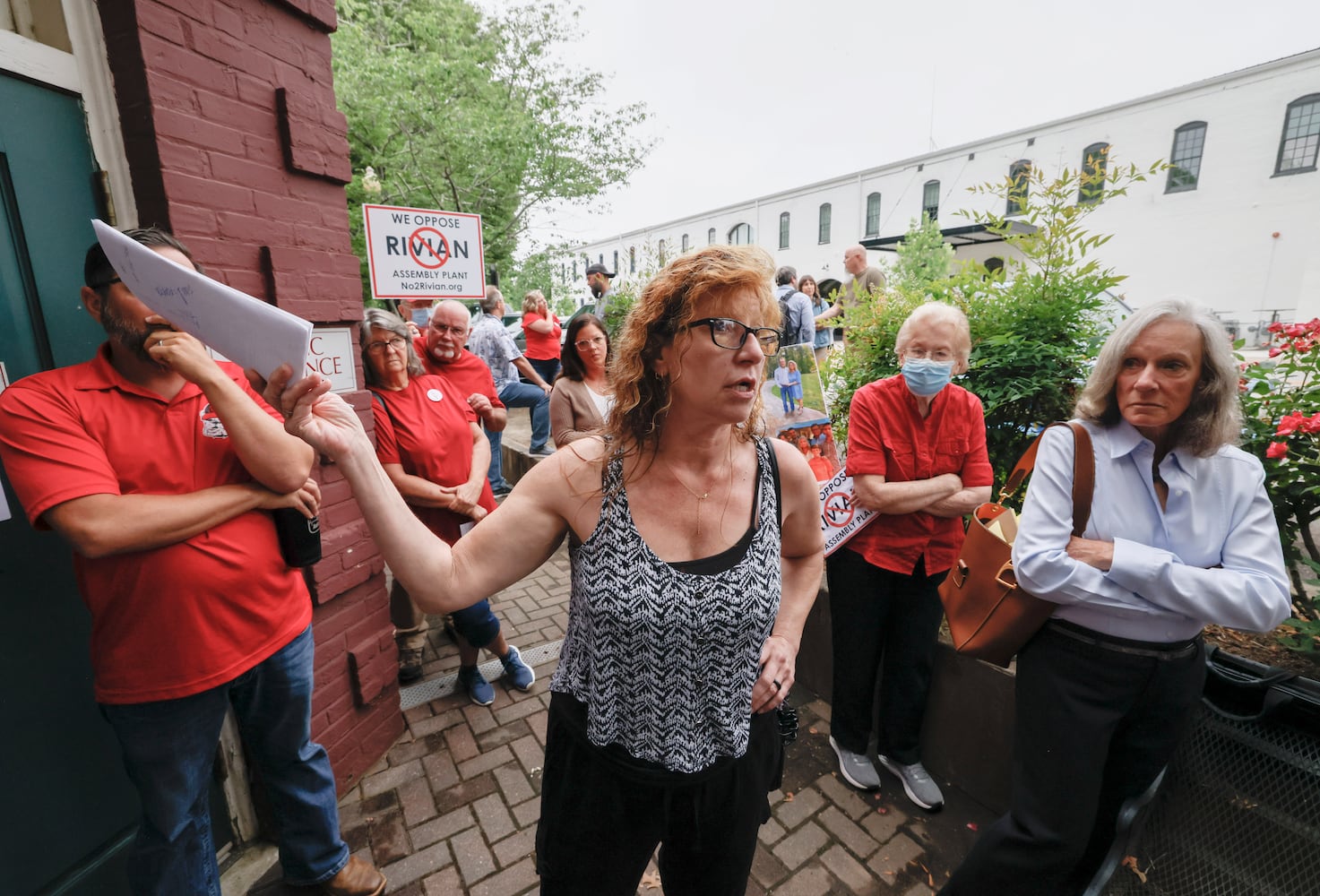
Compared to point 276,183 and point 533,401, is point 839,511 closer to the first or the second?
point 276,183

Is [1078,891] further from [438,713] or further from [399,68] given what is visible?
[399,68]

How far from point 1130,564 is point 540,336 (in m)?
7.97

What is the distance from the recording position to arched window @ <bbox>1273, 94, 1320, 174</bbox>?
Answer: 19562 mm

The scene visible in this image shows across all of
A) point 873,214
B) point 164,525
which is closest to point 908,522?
point 164,525

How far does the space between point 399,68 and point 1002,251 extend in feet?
44.9

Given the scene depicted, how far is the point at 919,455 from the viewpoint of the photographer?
2604 mm

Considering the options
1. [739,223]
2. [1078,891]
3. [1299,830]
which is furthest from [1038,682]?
[739,223]

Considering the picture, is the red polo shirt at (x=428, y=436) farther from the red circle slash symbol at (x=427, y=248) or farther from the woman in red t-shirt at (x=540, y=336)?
the woman in red t-shirt at (x=540, y=336)

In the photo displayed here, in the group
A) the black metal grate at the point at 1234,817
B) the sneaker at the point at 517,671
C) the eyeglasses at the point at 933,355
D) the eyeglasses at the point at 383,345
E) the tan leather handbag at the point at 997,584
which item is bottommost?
the sneaker at the point at 517,671

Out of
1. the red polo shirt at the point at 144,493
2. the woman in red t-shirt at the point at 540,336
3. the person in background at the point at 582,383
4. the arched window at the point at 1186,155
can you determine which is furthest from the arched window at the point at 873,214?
the red polo shirt at the point at 144,493

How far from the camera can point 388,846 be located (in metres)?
2.54

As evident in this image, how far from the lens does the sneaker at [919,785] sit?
271 cm

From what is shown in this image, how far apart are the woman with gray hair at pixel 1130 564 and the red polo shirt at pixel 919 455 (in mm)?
662

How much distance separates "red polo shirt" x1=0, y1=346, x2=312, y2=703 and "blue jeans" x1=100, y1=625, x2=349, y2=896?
11 cm
